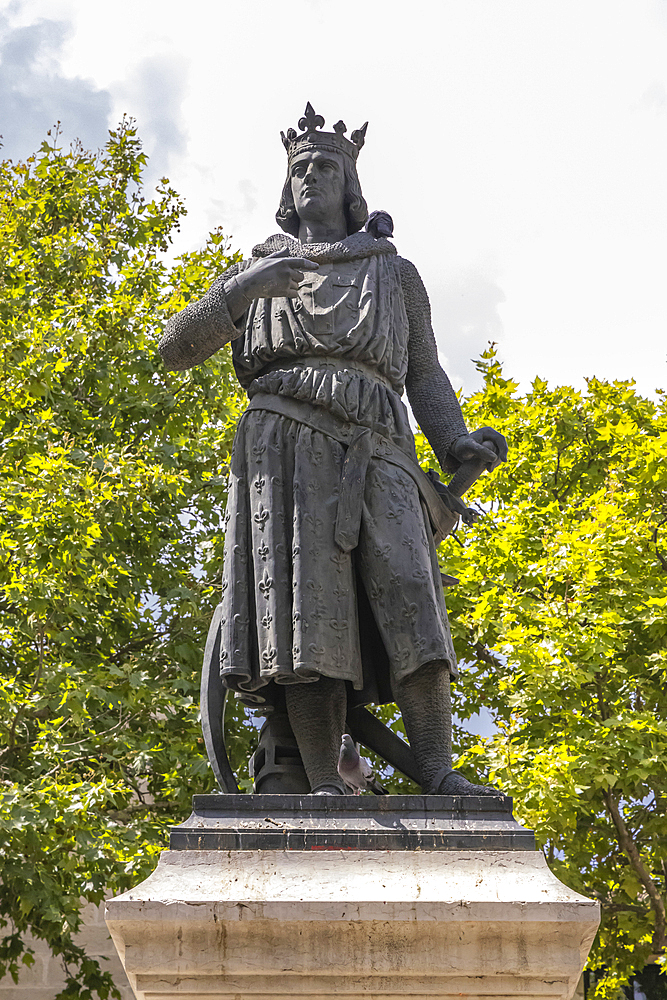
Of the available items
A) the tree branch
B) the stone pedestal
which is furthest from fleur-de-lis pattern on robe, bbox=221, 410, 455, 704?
the tree branch

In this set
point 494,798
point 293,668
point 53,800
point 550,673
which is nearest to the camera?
point 494,798

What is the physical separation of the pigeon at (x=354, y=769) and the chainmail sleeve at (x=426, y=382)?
143cm

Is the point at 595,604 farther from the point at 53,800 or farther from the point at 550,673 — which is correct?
the point at 53,800

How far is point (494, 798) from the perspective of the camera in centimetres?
402

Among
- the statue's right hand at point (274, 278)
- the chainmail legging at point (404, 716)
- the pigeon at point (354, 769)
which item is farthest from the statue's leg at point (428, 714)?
the statue's right hand at point (274, 278)

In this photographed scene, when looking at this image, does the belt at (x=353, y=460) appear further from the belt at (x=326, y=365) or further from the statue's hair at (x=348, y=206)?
the statue's hair at (x=348, y=206)

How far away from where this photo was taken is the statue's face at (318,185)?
17.1ft

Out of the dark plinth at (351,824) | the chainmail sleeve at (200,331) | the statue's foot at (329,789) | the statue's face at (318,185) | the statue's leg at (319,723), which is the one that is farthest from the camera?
the statue's face at (318,185)

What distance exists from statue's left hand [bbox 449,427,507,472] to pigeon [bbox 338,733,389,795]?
4.41ft

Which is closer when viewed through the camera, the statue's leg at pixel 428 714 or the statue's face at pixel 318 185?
the statue's leg at pixel 428 714

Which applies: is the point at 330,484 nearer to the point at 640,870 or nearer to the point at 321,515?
the point at 321,515

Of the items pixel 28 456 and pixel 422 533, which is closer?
pixel 422 533

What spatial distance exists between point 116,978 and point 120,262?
29.7ft

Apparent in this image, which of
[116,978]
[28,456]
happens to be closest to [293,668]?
[28,456]
